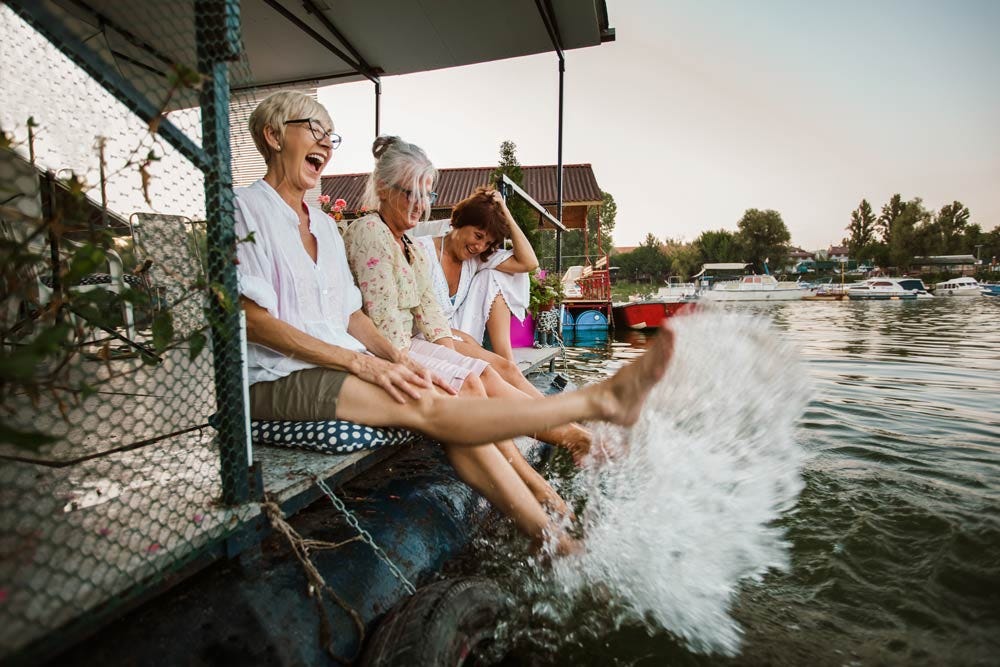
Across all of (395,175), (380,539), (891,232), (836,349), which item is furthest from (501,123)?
(891,232)

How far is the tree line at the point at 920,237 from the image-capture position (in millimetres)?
60688

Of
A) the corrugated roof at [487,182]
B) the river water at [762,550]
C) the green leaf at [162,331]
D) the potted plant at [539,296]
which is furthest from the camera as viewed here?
the corrugated roof at [487,182]

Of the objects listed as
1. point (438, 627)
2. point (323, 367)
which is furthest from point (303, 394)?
point (438, 627)

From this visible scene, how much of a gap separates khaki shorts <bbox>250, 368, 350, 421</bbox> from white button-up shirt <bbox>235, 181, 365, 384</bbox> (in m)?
0.03

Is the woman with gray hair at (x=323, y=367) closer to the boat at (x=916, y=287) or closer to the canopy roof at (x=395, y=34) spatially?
the canopy roof at (x=395, y=34)

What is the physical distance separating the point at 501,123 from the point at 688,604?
15.8 metres

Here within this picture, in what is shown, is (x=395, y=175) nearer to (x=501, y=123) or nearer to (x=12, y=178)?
(x=12, y=178)

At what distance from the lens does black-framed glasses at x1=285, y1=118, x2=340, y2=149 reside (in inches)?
73.1

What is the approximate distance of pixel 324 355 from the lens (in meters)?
1.67

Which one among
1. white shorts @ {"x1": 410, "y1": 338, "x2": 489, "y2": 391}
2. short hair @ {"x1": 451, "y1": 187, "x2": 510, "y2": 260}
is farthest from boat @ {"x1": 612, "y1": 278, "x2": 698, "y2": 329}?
white shorts @ {"x1": 410, "y1": 338, "x2": 489, "y2": 391}

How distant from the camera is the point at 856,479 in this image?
2.91 metres

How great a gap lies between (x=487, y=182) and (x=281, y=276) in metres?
18.3


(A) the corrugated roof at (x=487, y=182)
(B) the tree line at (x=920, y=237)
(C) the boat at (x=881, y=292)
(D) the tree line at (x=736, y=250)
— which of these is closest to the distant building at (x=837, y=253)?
(B) the tree line at (x=920, y=237)

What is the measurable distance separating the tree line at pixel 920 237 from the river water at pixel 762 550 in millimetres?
75363
